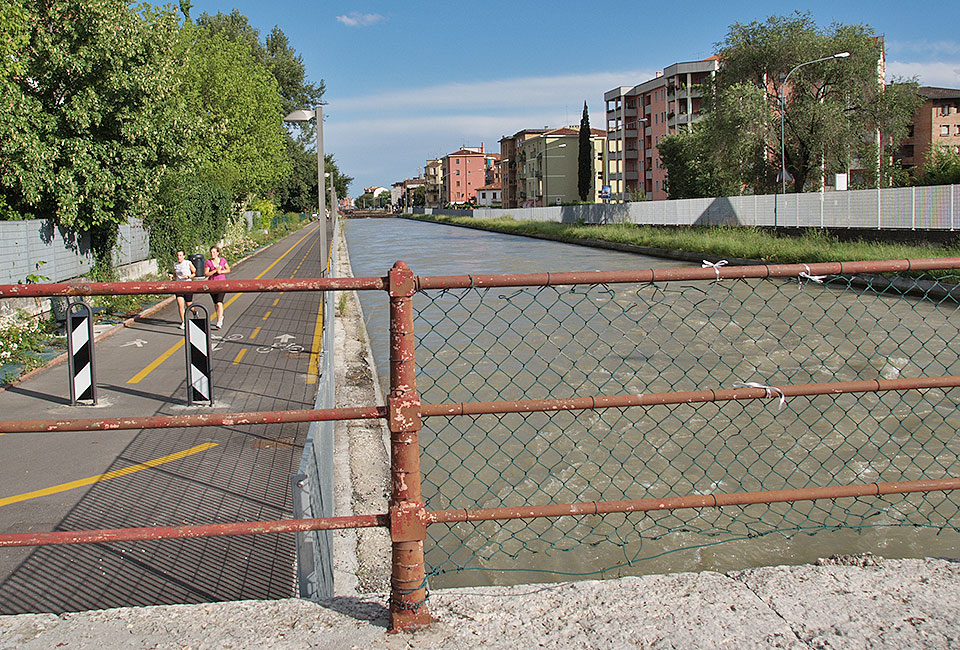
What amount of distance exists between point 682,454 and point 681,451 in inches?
1.3

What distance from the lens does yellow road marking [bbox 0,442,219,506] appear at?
6828 millimetres

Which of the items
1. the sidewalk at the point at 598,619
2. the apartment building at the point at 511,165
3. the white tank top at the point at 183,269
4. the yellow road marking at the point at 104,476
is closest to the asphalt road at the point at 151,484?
the yellow road marking at the point at 104,476

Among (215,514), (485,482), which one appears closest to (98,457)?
(215,514)

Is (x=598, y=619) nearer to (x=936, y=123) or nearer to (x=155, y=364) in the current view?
(x=155, y=364)

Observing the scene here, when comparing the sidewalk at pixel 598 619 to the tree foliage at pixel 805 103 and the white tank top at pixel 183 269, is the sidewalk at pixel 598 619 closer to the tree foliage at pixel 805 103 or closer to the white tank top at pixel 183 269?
the white tank top at pixel 183 269

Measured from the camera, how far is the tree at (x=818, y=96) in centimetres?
3834

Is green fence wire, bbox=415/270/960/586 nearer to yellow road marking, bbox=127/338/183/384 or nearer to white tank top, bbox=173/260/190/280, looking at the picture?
yellow road marking, bbox=127/338/183/384

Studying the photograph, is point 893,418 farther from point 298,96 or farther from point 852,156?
point 298,96

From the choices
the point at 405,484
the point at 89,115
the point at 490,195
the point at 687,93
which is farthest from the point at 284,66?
the point at 490,195

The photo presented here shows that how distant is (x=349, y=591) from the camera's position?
4766mm

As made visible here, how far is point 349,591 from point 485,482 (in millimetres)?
3315

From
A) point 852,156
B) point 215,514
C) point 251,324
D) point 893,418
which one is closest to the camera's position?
point 215,514

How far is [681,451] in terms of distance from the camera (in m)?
8.70

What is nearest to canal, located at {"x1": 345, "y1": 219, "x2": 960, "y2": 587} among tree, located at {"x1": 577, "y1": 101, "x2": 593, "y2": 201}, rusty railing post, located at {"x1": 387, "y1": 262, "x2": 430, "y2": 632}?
rusty railing post, located at {"x1": 387, "y1": 262, "x2": 430, "y2": 632}
